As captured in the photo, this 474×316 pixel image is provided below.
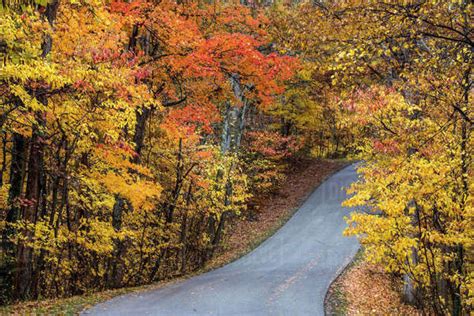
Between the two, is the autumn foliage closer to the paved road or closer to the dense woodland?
the dense woodland

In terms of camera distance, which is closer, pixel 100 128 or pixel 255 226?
pixel 100 128

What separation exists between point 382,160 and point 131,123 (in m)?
8.05

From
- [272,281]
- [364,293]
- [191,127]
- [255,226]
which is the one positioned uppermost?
[191,127]

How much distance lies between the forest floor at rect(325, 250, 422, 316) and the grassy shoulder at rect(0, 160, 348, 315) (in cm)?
471

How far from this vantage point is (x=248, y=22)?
1639 cm

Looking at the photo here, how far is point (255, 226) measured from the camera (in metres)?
22.1

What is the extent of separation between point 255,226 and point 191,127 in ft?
30.4

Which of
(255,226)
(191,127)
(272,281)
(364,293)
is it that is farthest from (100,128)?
(255,226)

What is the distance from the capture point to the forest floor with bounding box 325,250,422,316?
11188 mm

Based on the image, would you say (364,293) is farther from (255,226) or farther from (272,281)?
(255,226)

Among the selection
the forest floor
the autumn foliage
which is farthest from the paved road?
the autumn foliage

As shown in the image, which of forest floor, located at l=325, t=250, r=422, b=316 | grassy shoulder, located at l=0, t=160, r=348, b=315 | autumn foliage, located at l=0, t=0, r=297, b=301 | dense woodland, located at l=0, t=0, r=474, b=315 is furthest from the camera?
forest floor, located at l=325, t=250, r=422, b=316

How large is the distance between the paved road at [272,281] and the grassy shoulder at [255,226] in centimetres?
52

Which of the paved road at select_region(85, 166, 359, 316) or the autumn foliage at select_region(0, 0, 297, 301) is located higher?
the autumn foliage at select_region(0, 0, 297, 301)
